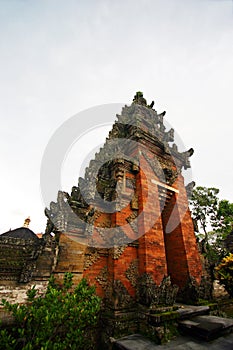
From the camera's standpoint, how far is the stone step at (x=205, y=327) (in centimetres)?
426

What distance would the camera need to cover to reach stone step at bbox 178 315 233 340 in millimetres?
4258

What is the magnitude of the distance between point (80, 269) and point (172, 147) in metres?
8.40

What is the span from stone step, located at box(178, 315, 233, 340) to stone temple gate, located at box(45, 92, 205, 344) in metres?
0.70

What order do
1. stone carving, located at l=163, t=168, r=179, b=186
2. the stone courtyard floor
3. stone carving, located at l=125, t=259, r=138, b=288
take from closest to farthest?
the stone courtyard floor, stone carving, located at l=125, t=259, r=138, b=288, stone carving, located at l=163, t=168, r=179, b=186

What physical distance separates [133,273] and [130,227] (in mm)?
1462

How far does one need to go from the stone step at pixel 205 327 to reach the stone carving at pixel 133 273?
1594 mm

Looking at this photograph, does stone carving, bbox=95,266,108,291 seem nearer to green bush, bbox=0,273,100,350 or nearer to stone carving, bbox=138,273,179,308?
stone carving, bbox=138,273,179,308

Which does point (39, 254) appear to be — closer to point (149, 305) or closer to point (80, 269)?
point (80, 269)

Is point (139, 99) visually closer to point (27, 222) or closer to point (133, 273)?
point (133, 273)

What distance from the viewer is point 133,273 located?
5.60m

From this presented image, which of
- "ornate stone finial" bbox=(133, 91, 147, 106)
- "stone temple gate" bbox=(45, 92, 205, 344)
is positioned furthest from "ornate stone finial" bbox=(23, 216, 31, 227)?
"ornate stone finial" bbox=(133, 91, 147, 106)

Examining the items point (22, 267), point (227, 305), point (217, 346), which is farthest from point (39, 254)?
point (227, 305)

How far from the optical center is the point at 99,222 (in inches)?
245

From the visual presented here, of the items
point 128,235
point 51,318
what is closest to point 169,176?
point 128,235
